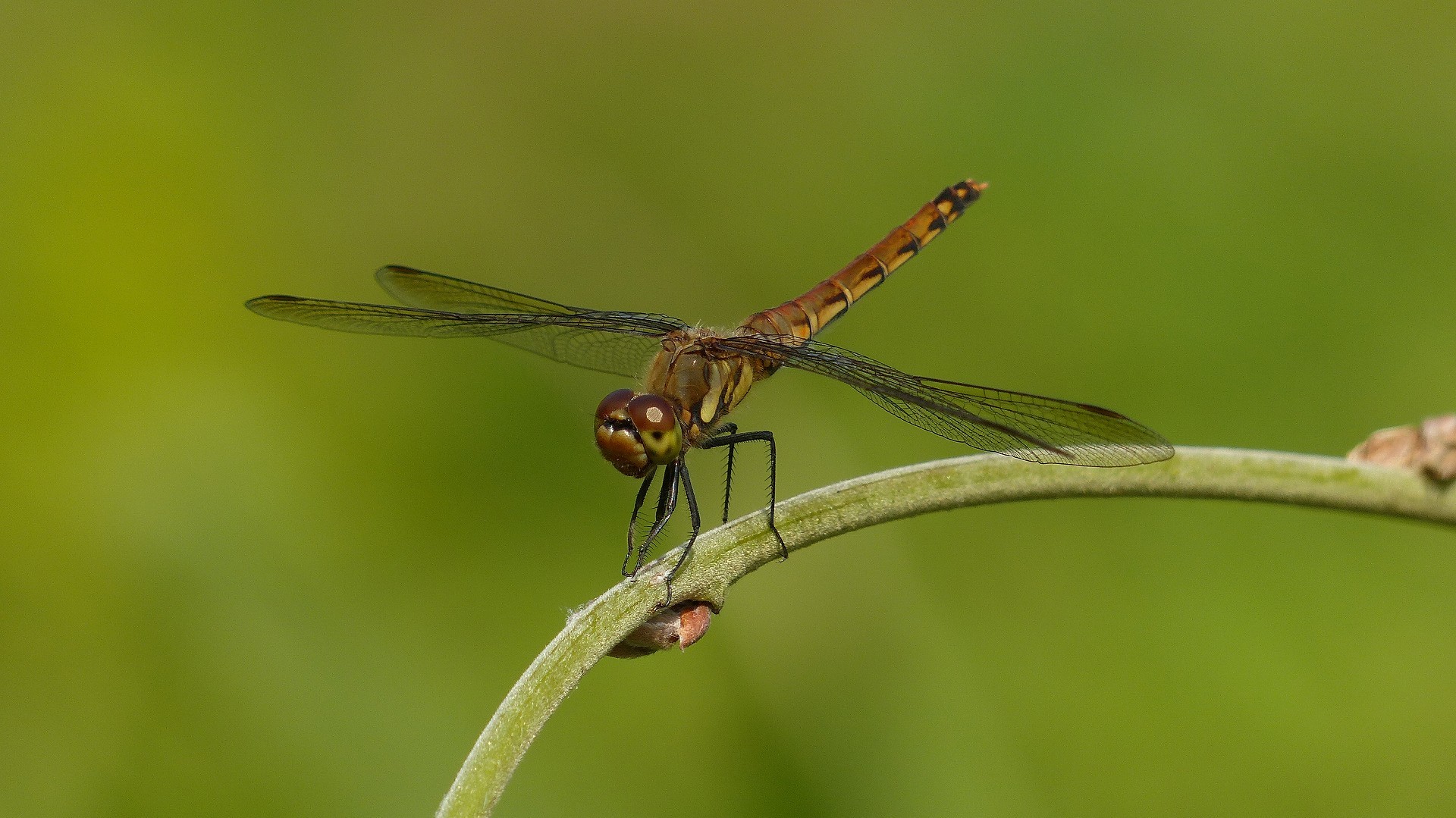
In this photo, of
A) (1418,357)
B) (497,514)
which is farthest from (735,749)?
(1418,357)

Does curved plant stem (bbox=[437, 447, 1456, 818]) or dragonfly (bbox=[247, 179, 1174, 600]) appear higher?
dragonfly (bbox=[247, 179, 1174, 600])

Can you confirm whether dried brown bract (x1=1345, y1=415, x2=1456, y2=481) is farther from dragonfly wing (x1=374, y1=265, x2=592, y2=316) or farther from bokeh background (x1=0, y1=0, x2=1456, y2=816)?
dragonfly wing (x1=374, y1=265, x2=592, y2=316)

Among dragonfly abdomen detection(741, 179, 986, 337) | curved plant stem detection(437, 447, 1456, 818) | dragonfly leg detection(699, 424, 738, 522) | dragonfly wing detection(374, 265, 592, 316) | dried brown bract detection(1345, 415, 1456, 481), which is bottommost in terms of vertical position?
curved plant stem detection(437, 447, 1456, 818)

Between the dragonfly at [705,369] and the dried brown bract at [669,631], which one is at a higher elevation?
the dragonfly at [705,369]

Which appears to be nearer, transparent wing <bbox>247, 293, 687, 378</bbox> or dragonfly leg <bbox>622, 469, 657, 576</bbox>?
dragonfly leg <bbox>622, 469, 657, 576</bbox>

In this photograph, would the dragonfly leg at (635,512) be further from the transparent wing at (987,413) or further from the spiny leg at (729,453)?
the transparent wing at (987,413)

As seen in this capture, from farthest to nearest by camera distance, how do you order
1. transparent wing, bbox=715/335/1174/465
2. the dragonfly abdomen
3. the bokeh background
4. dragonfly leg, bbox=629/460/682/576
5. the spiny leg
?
the dragonfly abdomen
the spiny leg
the bokeh background
dragonfly leg, bbox=629/460/682/576
transparent wing, bbox=715/335/1174/465

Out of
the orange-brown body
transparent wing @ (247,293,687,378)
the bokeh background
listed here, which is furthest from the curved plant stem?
transparent wing @ (247,293,687,378)

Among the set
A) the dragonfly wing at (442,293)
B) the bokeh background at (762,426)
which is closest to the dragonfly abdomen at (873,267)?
the bokeh background at (762,426)
